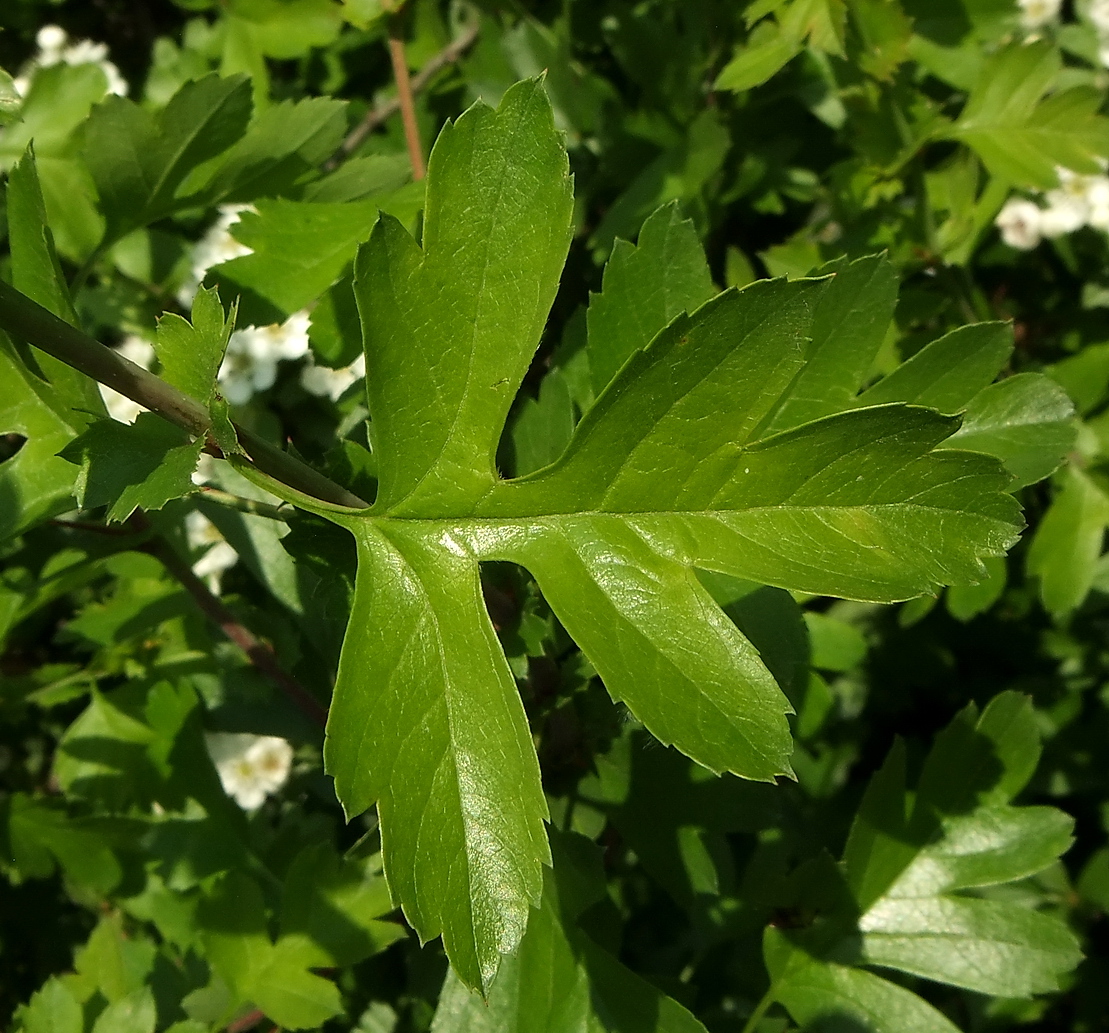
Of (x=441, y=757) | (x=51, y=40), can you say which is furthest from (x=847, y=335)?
(x=51, y=40)

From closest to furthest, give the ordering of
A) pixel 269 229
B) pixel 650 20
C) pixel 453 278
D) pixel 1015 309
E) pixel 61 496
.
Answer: pixel 453 278, pixel 61 496, pixel 269 229, pixel 650 20, pixel 1015 309

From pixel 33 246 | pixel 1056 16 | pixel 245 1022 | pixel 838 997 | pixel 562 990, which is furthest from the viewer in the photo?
pixel 1056 16

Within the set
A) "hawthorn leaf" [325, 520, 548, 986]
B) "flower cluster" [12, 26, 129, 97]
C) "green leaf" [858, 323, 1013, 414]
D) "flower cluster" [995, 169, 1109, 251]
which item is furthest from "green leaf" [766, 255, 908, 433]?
"flower cluster" [12, 26, 129, 97]

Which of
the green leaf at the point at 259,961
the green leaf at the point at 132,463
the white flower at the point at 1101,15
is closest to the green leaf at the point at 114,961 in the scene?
the green leaf at the point at 259,961

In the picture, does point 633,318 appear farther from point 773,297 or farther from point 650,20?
point 650,20

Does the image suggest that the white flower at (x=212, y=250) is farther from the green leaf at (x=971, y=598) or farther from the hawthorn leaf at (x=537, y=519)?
the green leaf at (x=971, y=598)

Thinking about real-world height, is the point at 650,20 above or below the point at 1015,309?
above

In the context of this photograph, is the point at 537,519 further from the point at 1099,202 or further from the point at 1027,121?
the point at 1099,202

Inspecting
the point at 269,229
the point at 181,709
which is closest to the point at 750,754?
the point at 269,229
